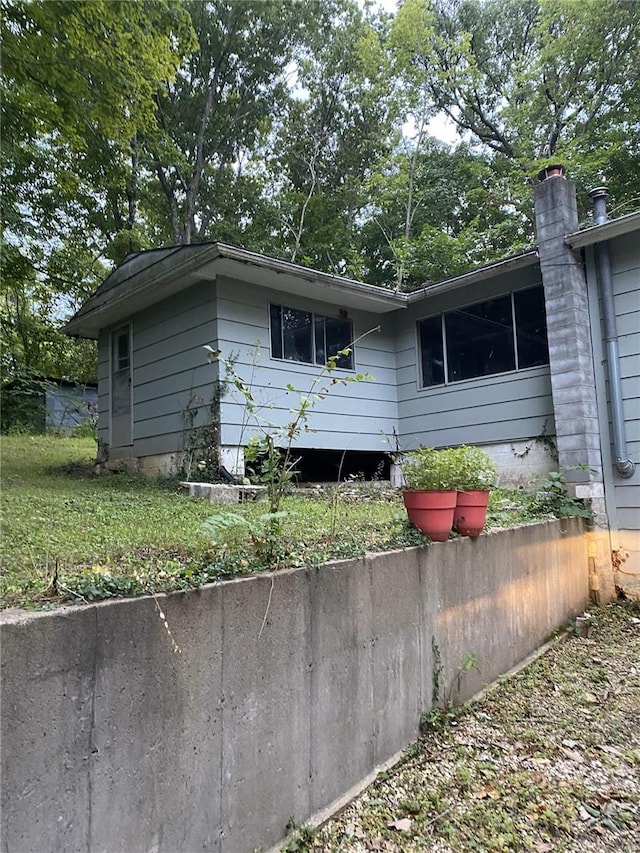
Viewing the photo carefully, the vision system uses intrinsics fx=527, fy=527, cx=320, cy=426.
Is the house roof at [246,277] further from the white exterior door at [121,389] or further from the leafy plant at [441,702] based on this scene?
the leafy plant at [441,702]

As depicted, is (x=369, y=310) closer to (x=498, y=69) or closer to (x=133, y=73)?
(x=133, y=73)

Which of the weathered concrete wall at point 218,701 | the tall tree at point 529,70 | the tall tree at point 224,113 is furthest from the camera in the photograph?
the tall tree at point 224,113

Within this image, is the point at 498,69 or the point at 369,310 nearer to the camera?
the point at 369,310

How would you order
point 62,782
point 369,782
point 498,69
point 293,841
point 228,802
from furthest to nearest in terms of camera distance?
point 498,69 → point 369,782 → point 293,841 → point 228,802 → point 62,782

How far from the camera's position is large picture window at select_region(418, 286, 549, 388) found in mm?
7145

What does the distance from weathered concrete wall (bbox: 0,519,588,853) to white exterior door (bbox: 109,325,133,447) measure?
6.57 metres

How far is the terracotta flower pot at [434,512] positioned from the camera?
10.8 ft

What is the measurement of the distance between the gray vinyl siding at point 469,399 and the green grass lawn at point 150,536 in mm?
1439

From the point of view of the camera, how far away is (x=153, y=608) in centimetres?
181

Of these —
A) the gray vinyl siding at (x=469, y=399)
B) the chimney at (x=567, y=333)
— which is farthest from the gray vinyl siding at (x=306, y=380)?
the chimney at (x=567, y=333)

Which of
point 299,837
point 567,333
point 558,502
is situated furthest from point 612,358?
point 299,837

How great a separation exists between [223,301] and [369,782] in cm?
577

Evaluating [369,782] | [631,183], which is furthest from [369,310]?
[631,183]

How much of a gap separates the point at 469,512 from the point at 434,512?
0.43 metres
